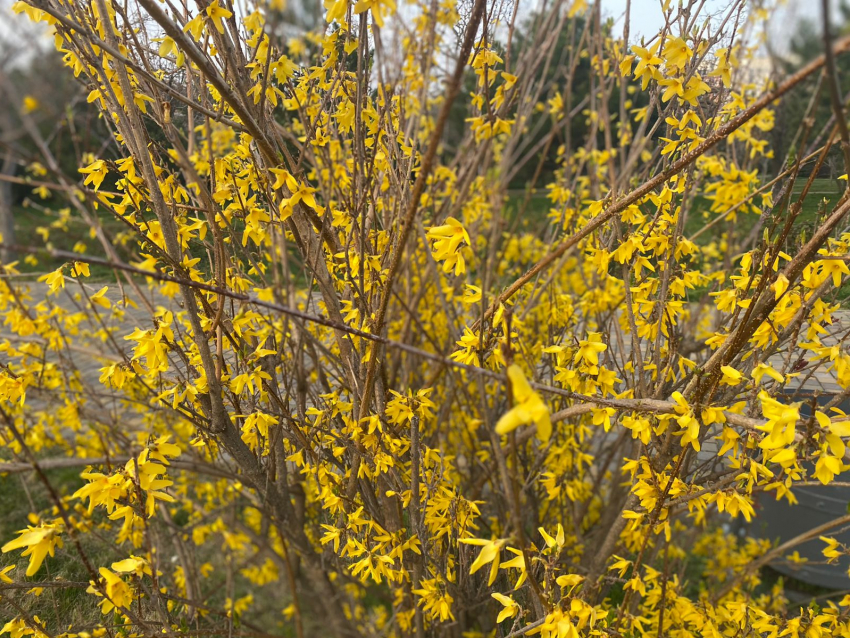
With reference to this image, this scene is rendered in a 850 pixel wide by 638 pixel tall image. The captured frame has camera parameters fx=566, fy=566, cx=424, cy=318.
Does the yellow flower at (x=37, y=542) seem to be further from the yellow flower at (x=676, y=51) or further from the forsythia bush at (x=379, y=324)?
the yellow flower at (x=676, y=51)

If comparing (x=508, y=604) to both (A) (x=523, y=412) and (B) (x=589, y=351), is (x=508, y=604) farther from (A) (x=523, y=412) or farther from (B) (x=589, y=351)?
(A) (x=523, y=412)

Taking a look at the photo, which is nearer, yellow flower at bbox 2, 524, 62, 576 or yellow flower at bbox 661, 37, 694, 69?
yellow flower at bbox 2, 524, 62, 576

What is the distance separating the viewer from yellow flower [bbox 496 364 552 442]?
2.68 feet

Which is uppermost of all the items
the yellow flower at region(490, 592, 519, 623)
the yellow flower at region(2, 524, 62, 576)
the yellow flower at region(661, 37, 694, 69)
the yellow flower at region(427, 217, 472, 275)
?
the yellow flower at region(661, 37, 694, 69)

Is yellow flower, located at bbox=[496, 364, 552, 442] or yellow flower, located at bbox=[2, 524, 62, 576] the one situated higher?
yellow flower, located at bbox=[496, 364, 552, 442]

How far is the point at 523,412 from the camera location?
0.82 metres

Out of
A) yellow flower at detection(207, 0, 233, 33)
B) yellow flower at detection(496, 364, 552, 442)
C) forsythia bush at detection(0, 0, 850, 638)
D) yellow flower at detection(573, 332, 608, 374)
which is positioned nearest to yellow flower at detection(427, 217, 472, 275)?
forsythia bush at detection(0, 0, 850, 638)

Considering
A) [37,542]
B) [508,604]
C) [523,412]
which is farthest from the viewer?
[508,604]

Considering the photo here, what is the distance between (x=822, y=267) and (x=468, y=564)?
1469 mm

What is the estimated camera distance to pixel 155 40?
172cm

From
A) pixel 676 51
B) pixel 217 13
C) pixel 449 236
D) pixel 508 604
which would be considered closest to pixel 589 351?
pixel 449 236

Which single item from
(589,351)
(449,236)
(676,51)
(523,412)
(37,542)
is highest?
(676,51)

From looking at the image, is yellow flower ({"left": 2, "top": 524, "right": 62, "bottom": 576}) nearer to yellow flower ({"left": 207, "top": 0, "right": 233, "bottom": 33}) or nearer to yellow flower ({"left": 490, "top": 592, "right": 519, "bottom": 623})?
yellow flower ({"left": 490, "top": 592, "right": 519, "bottom": 623})

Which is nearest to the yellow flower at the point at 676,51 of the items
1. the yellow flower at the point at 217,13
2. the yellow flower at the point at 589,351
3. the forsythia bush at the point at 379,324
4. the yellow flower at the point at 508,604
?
the forsythia bush at the point at 379,324
